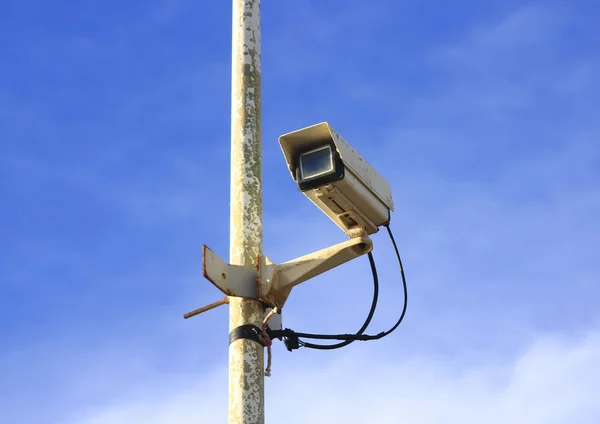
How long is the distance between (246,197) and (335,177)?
0.48m

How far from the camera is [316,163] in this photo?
546 cm

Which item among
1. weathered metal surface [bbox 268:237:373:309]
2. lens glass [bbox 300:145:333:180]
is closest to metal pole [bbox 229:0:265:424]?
weathered metal surface [bbox 268:237:373:309]

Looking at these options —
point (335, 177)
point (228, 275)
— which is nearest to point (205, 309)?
point (228, 275)

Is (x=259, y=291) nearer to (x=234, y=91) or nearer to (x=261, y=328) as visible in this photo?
(x=261, y=328)

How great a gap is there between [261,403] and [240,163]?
4.33 feet

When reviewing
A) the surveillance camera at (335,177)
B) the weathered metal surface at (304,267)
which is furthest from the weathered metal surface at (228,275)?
the surveillance camera at (335,177)

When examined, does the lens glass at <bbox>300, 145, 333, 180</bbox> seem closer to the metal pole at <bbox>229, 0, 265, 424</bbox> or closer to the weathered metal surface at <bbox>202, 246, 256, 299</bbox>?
the metal pole at <bbox>229, 0, 265, 424</bbox>

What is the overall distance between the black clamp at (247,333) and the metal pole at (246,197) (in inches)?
0.9

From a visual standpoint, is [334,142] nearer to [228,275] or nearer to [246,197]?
[246,197]

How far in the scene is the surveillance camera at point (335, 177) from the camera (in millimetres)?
5375

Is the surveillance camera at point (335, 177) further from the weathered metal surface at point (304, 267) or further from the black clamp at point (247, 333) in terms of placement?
the black clamp at point (247, 333)

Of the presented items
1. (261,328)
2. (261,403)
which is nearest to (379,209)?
(261,328)

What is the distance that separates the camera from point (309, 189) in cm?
544

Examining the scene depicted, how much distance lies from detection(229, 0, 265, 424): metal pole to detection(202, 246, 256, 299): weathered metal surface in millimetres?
62
